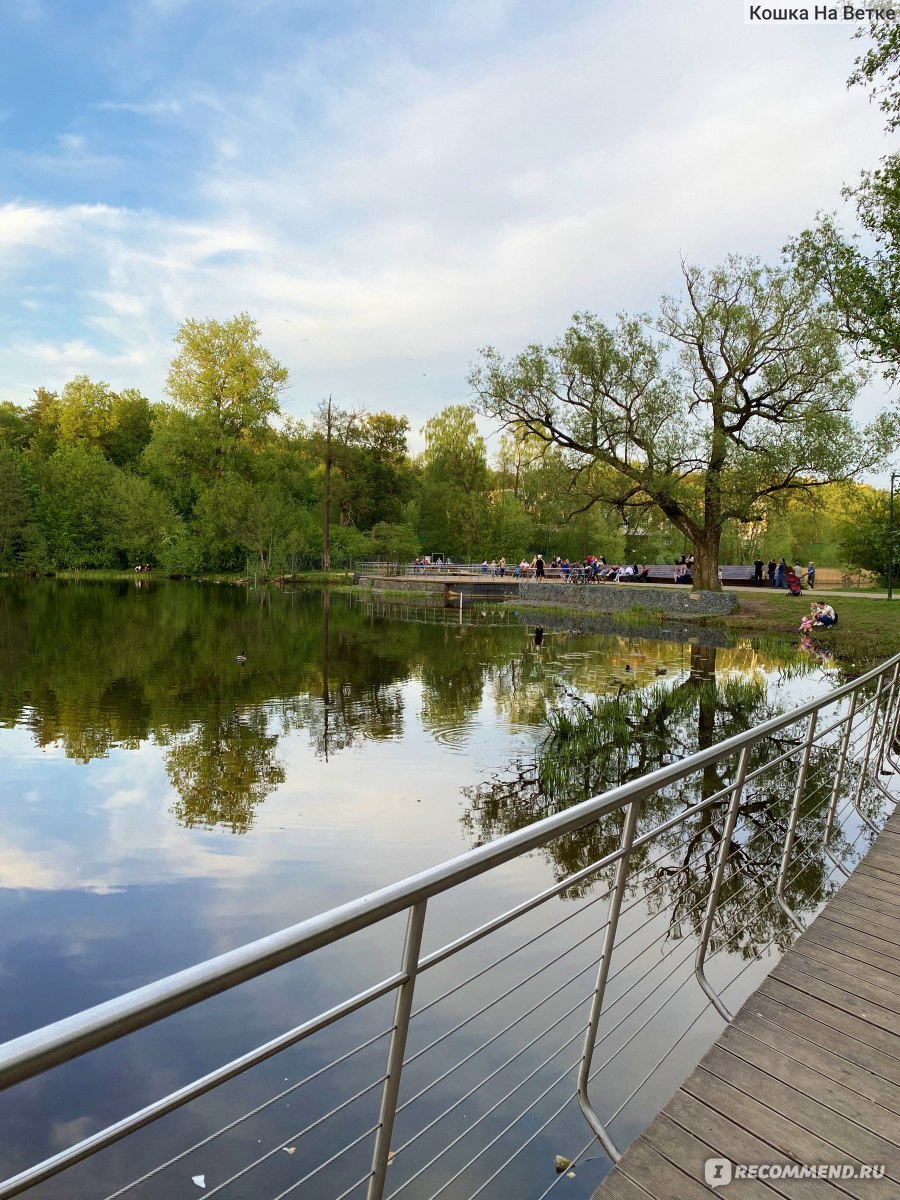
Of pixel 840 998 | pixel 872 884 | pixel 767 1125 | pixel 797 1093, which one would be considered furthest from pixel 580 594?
pixel 767 1125

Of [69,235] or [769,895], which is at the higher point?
[69,235]

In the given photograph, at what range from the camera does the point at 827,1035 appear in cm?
303

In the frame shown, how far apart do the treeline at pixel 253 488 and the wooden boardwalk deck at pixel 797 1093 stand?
4557 cm

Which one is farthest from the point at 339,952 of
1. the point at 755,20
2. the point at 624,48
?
the point at 624,48

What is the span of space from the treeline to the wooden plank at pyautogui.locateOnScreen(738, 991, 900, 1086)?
45.8 metres

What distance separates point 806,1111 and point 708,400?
30374 millimetres

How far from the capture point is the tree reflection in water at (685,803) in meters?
6.40

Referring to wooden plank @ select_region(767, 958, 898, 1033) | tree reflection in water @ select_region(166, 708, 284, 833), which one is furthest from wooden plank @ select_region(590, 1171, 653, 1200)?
tree reflection in water @ select_region(166, 708, 284, 833)

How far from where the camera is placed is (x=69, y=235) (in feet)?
154

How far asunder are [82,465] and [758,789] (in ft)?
196

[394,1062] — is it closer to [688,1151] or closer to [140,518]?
[688,1151]

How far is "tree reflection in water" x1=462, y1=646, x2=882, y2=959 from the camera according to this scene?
21.0 ft

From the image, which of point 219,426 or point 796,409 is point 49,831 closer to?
point 796,409

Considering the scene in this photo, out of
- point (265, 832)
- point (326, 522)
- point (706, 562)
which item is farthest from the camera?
point (326, 522)
